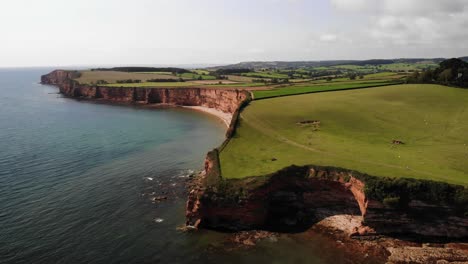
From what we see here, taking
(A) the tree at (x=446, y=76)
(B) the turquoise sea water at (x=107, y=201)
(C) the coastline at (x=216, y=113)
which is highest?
(A) the tree at (x=446, y=76)

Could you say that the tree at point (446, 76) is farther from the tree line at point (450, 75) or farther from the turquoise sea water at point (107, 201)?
the turquoise sea water at point (107, 201)

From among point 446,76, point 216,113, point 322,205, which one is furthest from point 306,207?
point 446,76

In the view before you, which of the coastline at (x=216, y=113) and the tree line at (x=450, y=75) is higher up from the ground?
the tree line at (x=450, y=75)

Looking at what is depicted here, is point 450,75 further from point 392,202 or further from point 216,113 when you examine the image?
point 392,202

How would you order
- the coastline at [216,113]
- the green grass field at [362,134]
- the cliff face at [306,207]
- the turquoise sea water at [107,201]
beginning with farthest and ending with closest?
the coastline at [216,113] → the green grass field at [362,134] → the cliff face at [306,207] → the turquoise sea water at [107,201]

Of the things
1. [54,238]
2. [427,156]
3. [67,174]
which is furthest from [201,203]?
[427,156]

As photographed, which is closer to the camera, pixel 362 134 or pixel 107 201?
pixel 107 201

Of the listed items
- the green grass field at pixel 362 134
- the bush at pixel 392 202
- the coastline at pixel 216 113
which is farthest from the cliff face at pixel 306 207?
the coastline at pixel 216 113
